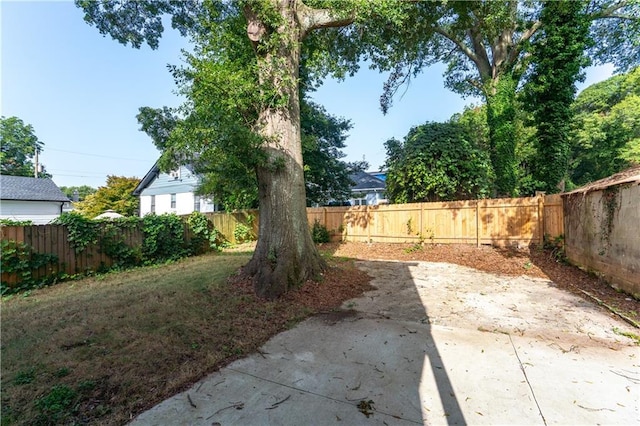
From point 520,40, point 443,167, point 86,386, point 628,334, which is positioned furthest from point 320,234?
point 520,40

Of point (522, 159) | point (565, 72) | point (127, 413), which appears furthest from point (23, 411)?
point (522, 159)

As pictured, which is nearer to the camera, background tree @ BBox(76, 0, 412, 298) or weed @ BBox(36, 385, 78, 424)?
weed @ BBox(36, 385, 78, 424)

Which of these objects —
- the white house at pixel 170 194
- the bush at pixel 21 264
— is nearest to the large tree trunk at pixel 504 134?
the bush at pixel 21 264

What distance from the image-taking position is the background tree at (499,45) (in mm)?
8032

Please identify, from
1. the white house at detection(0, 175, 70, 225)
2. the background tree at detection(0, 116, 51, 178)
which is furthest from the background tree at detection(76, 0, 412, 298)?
the background tree at detection(0, 116, 51, 178)

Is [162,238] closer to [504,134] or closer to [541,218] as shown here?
[541,218]

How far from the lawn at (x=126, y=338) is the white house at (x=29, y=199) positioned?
1460cm

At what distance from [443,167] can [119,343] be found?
9.65m

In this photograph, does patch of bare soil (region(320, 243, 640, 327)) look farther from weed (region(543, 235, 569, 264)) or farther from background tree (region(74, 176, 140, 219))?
background tree (region(74, 176, 140, 219))

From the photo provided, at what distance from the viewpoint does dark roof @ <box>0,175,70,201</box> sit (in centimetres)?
1553

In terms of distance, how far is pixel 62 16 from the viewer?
6469 millimetres

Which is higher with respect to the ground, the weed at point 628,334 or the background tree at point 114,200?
the background tree at point 114,200

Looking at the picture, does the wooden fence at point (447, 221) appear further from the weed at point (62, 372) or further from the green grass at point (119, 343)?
the weed at point (62, 372)

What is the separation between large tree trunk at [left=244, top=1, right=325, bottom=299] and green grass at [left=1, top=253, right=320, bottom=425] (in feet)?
2.34
